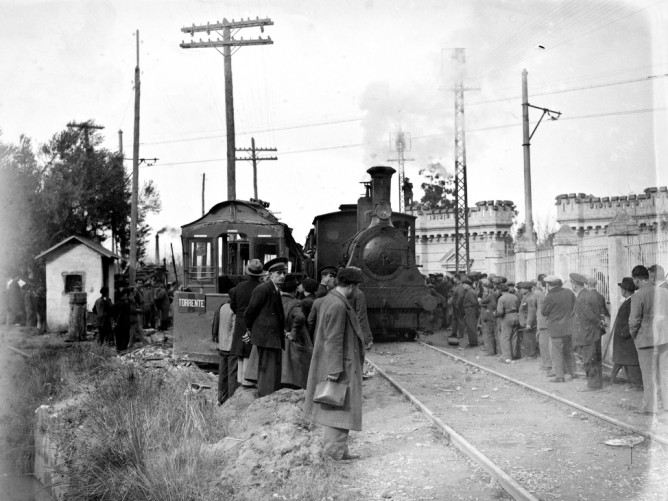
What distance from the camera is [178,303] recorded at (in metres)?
10.7

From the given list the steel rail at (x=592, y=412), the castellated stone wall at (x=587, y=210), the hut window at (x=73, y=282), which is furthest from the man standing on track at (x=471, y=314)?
the castellated stone wall at (x=587, y=210)

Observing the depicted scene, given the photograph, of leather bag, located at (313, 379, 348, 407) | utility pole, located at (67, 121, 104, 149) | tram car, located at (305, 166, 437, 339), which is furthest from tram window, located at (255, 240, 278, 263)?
utility pole, located at (67, 121, 104, 149)

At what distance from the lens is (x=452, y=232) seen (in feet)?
124

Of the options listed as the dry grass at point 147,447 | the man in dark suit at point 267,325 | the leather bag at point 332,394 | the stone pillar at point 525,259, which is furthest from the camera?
the stone pillar at point 525,259

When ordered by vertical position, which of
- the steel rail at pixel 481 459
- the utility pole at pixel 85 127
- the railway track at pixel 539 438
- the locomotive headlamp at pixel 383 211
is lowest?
the railway track at pixel 539 438

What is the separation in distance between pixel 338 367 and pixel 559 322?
5336 millimetres

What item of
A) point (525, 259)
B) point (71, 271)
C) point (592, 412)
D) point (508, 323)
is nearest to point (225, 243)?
point (508, 323)

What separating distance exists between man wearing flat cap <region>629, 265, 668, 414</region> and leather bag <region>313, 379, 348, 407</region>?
376cm

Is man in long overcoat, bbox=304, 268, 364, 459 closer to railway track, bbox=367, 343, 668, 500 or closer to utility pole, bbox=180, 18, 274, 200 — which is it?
railway track, bbox=367, 343, 668, 500

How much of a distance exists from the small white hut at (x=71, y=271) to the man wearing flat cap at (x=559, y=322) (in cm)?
1407

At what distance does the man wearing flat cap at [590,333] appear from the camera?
9.21 meters

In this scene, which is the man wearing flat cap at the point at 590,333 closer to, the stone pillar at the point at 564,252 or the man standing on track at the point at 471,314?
the stone pillar at the point at 564,252

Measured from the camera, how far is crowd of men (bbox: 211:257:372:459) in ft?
19.4

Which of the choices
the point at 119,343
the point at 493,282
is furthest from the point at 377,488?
the point at 119,343
